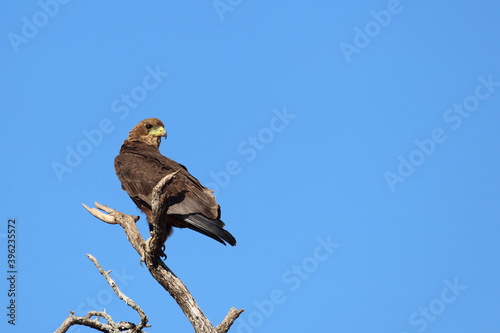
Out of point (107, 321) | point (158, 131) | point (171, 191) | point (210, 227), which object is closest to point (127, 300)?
point (107, 321)

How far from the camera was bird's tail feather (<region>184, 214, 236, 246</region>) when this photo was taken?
21.8ft

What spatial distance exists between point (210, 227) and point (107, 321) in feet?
4.82

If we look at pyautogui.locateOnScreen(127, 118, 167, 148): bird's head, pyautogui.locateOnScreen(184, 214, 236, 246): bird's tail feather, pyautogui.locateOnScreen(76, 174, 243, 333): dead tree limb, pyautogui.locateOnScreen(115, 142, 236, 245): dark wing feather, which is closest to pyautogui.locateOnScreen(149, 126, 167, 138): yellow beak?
pyautogui.locateOnScreen(127, 118, 167, 148): bird's head

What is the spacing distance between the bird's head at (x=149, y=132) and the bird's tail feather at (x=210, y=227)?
199 centimetres

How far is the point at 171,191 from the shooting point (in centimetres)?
708

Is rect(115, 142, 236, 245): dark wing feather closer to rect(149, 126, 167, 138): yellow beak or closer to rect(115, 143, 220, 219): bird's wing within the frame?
rect(115, 143, 220, 219): bird's wing

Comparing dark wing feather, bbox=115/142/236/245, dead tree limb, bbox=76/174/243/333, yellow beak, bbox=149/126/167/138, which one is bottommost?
dead tree limb, bbox=76/174/243/333

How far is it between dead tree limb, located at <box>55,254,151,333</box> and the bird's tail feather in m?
1.10

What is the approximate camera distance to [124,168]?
7.51 metres

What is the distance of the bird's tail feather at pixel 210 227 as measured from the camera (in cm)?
664

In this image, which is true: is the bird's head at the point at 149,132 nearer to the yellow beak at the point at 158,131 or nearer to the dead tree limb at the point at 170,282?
the yellow beak at the point at 158,131

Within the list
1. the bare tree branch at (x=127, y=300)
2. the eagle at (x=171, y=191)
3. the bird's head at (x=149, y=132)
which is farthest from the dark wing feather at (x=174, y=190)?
the bare tree branch at (x=127, y=300)

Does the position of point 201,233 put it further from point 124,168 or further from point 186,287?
Answer: point 124,168

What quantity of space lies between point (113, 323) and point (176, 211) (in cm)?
140
